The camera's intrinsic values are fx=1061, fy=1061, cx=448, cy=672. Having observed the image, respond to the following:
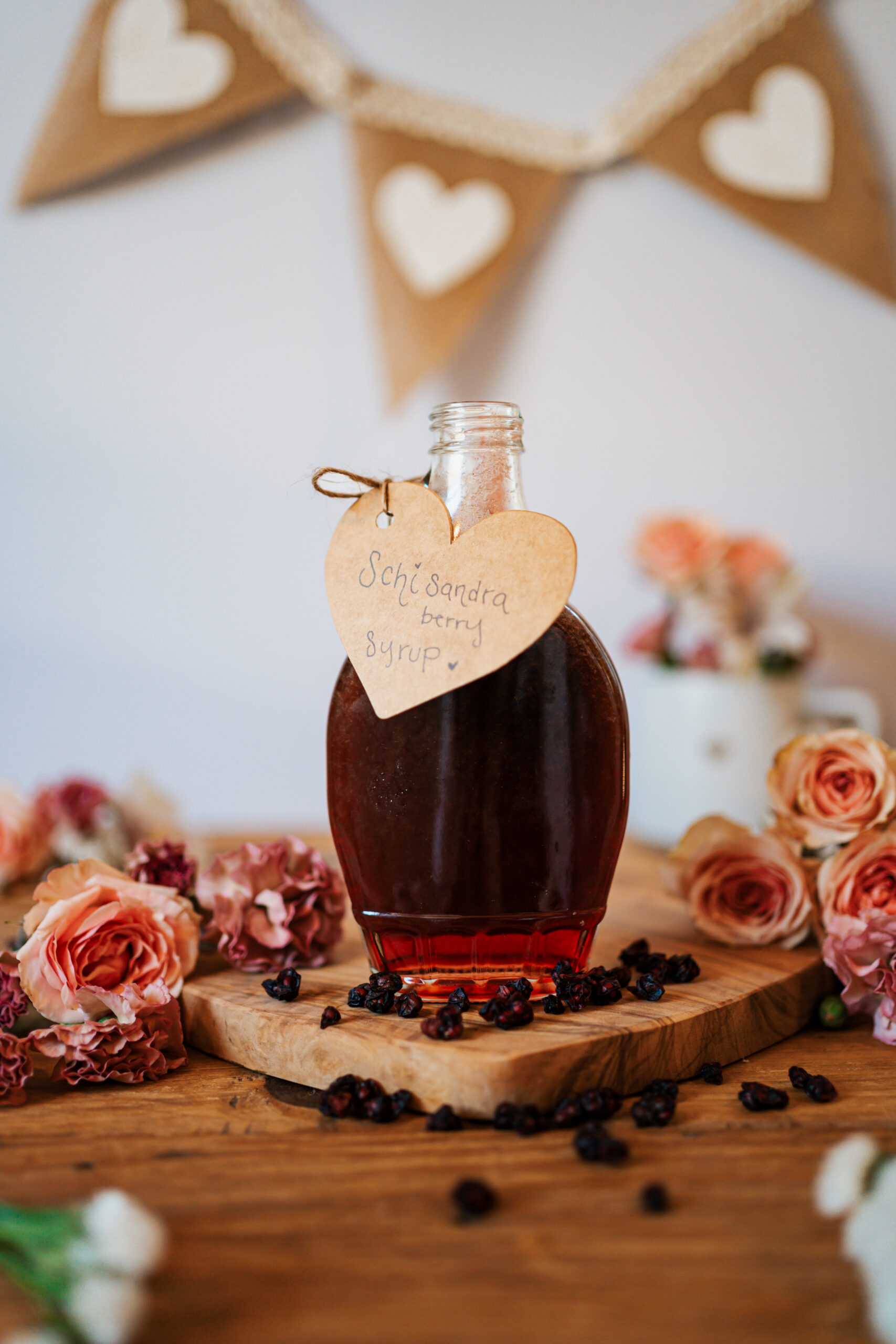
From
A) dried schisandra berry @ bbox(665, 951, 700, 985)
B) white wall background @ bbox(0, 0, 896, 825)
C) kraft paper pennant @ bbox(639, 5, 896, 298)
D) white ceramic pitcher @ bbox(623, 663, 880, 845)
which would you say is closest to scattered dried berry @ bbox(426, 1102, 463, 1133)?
dried schisandra berry @ bbox(665, 951, 700, 985)

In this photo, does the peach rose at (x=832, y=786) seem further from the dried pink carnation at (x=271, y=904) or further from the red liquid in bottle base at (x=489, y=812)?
the dried pink carnation at (x=271, y=904)

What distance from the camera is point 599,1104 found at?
0.58 metres

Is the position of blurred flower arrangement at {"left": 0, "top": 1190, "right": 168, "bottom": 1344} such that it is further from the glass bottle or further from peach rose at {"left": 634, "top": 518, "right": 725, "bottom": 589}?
peach rose at {"left": 634, "top": 518, "right": 725, "bottom": 589}

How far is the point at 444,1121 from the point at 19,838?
734 mm

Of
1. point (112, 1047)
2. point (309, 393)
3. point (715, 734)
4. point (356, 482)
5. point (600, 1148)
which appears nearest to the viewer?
point (600, 1148)

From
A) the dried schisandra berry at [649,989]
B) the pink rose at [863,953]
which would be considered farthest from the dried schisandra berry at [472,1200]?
the pink rose at [863,953]

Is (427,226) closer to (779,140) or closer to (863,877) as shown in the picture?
(779,140)

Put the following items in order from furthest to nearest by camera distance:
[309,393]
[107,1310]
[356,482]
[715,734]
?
[309,393] < [715,734] < [356,482] < [107,1310]

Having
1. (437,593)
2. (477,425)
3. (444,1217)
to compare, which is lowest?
(444,1217)

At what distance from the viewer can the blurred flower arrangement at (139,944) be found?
0.64m

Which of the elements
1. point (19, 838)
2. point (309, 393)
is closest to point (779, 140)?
point (309, 393)

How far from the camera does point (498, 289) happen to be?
5.63ft

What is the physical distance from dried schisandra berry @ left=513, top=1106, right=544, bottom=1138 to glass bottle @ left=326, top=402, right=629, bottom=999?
124 mm

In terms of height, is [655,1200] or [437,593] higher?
[437,593]
